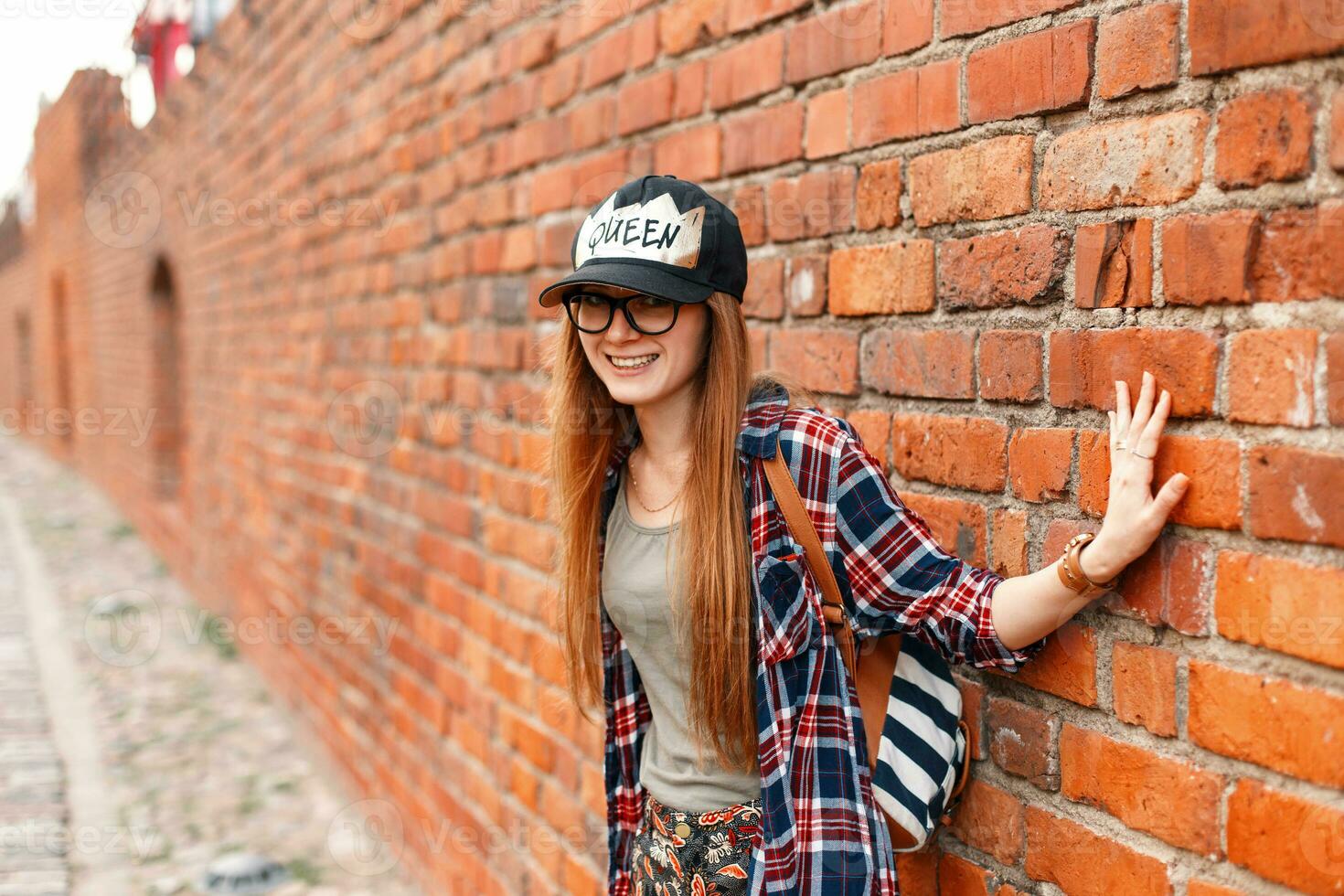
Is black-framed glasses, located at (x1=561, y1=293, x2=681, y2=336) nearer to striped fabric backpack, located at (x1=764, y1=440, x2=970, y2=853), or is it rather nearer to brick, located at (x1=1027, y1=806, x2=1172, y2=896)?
striped fabric backpack, located at (x1=764, y1=440, x2=970, y2=853)

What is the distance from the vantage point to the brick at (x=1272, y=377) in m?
1.23

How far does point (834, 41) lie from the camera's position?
1.91 meters

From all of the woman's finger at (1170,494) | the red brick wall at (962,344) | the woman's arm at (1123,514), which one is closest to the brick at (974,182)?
the red brick wall at (962,344)

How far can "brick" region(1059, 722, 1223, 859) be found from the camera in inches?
53.1

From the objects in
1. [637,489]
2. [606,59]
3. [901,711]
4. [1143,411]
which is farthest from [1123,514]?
[606,59]

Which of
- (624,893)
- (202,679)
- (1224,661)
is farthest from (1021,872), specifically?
(202,679)

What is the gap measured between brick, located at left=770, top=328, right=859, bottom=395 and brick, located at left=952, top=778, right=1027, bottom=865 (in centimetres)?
69

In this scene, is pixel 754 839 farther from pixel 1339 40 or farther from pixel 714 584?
pixel 1339 40

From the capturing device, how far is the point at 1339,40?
1.20 metres

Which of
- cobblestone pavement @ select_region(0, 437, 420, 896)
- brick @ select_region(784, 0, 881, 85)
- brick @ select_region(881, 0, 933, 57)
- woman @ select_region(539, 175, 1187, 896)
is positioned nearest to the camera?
woman @ select_region(539, 175, 1187, 896)

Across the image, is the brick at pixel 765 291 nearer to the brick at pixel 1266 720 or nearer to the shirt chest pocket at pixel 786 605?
the shirt chest pocket at pixel 786 605

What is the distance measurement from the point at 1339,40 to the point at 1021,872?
1.15 meters

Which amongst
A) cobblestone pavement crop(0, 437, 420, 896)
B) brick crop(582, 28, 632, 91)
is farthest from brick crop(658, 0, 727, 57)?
cobblestone pavement crop(0, 437, 420, 896)

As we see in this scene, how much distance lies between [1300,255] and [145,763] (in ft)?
15.6
